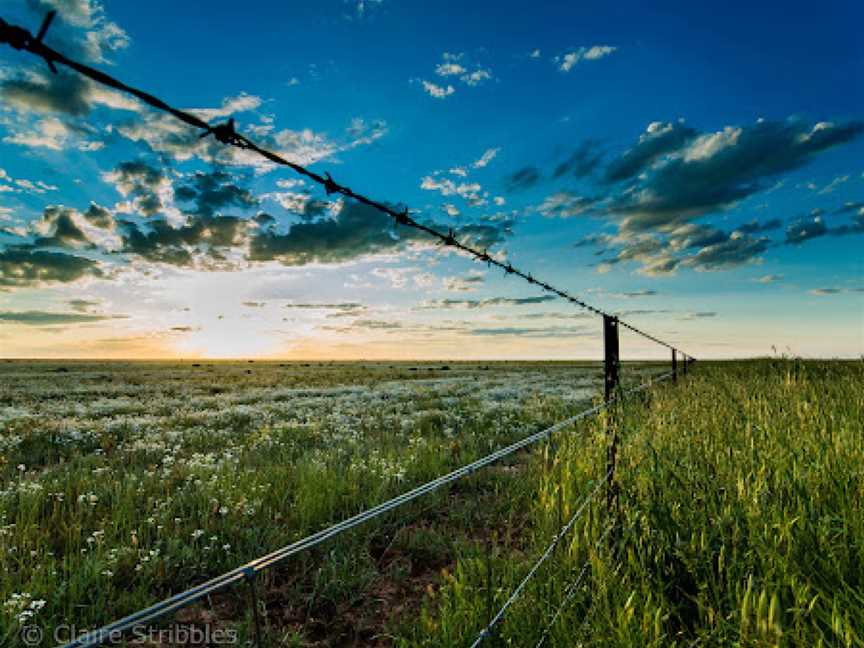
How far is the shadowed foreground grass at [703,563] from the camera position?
9.66 feet

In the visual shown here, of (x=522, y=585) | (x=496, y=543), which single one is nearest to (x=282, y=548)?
(x=522, y=585)

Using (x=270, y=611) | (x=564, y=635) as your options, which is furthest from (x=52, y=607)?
(x=564, y=635)

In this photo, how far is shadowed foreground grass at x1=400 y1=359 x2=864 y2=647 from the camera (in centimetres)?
295

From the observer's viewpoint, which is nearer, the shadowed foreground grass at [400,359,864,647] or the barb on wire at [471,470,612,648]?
the barb on wire at [471,470,612,648]

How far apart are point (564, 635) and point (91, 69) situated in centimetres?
381

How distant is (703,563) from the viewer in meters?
3.56

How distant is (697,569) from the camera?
12.1 ft

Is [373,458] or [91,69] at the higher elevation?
[91,69]

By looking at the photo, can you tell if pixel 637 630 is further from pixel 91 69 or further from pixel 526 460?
pixel 526 460

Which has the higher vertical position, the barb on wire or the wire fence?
the wire fence

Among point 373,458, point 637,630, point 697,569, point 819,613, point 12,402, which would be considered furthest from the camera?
point 12,402

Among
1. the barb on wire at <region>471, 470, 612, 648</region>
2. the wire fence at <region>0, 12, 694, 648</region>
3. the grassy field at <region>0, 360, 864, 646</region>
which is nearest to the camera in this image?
the wire fence at <region>0, 12, 694, 648</region>

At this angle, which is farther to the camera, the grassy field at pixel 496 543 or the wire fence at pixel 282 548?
the grassy field at pixel 496 543

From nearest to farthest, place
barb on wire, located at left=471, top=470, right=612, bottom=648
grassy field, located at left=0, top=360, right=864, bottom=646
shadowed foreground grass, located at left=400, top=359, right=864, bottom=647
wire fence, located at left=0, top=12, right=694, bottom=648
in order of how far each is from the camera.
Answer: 1. wire fence, located at left=0, top=12, right=694, bottom=648
2. barb on wire, located at left=471, top=470, right=612, bottom=648
3. shadowed foreground grass, located at left=400, top=359, right=864, bottom=647
4. grassy field, located at left=0, top=360, right=864, bottom=646
